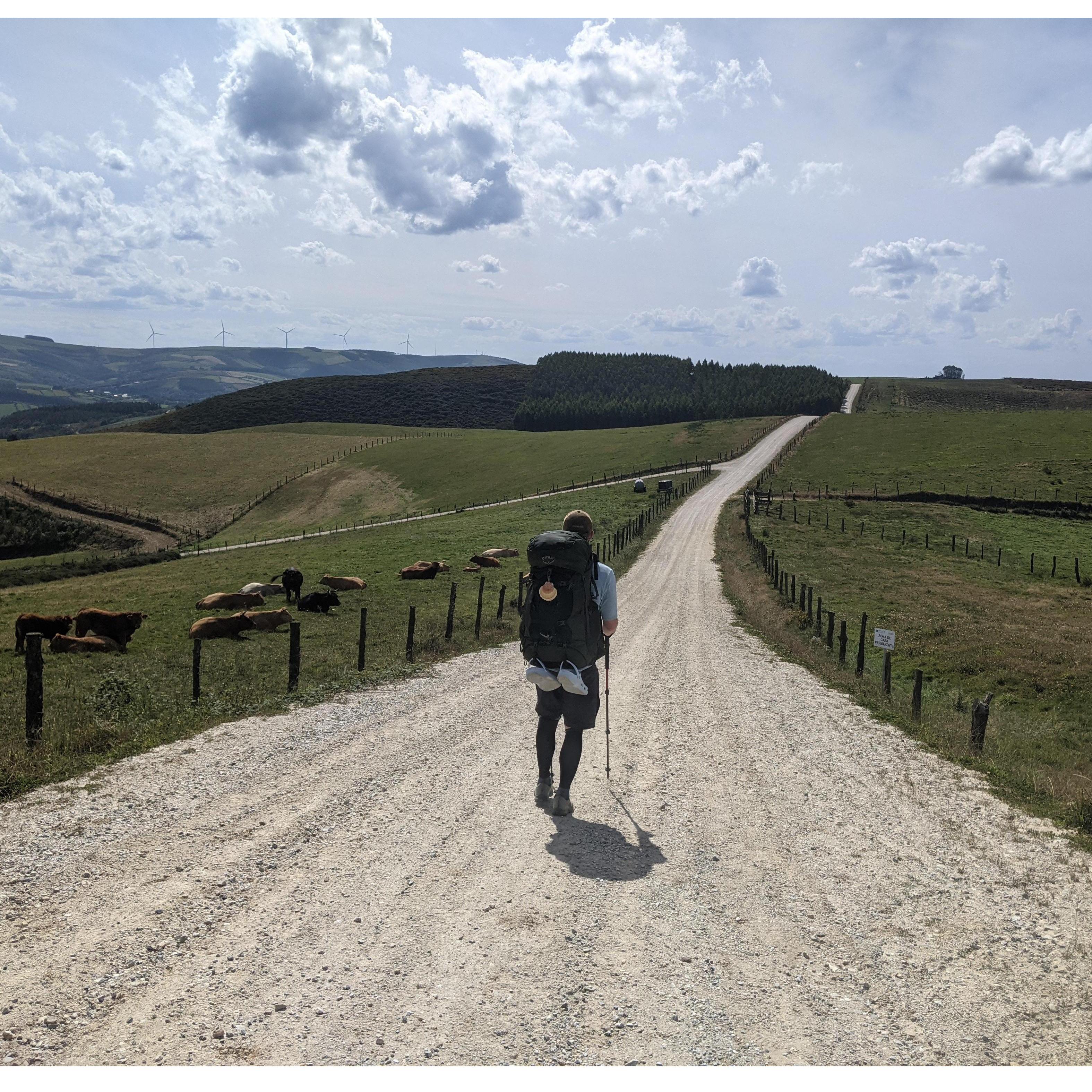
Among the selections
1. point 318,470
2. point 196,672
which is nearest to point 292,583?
point 196,672

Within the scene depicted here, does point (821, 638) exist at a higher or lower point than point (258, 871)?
lower

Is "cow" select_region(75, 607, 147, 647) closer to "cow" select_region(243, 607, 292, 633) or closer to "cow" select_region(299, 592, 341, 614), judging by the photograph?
"cow" select_region(243, 607, 292, 633)

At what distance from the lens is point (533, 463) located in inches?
3826

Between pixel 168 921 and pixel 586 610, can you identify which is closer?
pixel 168 921

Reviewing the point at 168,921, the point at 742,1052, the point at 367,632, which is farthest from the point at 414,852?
the point at 367,632

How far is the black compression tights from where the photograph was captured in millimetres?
8312

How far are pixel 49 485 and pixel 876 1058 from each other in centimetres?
9504

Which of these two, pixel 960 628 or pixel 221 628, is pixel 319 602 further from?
pixel 960 628

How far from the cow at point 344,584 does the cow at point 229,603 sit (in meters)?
3.72

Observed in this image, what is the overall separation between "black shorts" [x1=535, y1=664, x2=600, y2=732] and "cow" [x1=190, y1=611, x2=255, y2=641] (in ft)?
54.1

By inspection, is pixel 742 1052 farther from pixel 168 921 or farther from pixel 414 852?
pixel 168 921

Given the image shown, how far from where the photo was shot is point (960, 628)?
27.7m

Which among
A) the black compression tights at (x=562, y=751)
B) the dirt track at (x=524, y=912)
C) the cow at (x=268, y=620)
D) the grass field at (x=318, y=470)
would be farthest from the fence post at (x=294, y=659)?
the grass field at (x=318, y=470)

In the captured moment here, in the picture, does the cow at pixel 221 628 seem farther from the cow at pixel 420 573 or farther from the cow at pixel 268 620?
the cow at pixel 420 573
